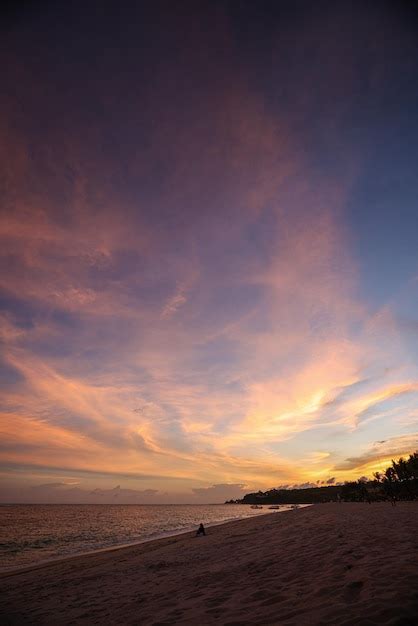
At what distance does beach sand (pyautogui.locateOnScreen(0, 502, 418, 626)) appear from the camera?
19.4 feet

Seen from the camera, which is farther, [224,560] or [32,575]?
[32,575]

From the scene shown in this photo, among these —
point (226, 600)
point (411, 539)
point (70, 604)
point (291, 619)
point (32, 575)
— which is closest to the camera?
point (291, 619)

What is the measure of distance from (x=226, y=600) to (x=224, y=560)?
698 cm

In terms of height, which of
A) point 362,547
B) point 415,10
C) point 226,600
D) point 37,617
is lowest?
point 37,617

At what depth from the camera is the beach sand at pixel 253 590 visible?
5926 millimetres

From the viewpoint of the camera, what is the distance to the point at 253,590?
8.09 m

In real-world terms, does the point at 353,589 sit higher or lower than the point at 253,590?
higher

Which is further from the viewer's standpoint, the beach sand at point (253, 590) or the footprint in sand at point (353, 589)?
the footprint in sand at point (353, 589)

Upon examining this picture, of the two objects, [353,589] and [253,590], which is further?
[253,590]

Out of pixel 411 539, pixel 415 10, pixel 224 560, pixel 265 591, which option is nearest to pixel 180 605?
pixel 265 591

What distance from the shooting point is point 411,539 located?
38.1 feet

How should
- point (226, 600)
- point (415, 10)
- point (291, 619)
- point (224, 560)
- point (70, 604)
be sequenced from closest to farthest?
1. point (291, 619)
2. point (226, 600)
3. point (415, 10)
4. point (70, 604)
5. point (224, 560)

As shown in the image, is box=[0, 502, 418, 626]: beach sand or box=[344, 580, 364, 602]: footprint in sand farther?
box=[344, 580, 364, 602]: footprint in sand

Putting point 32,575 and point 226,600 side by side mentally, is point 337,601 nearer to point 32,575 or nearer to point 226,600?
point 226,600
